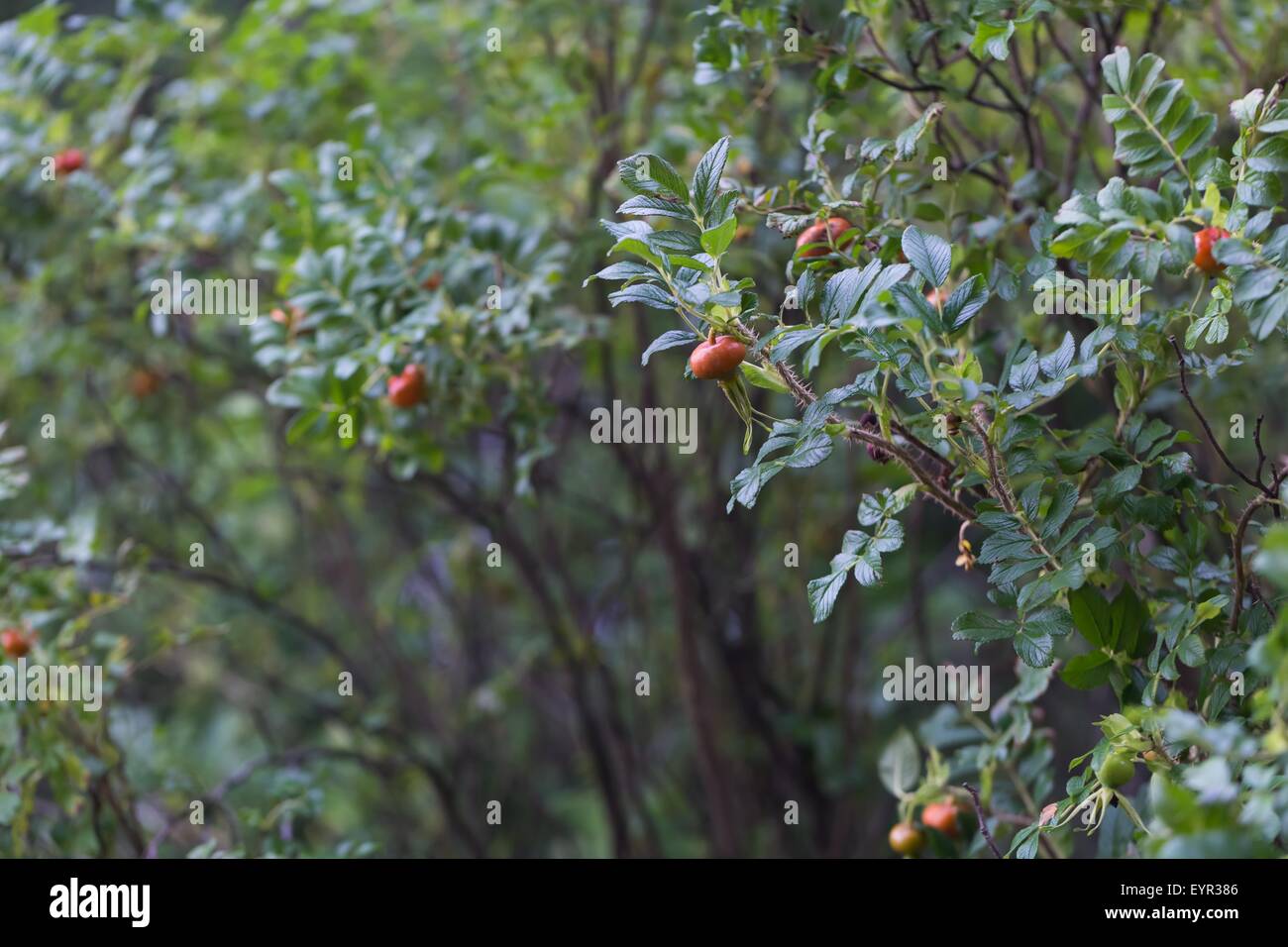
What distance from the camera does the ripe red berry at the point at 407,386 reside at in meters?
1.08

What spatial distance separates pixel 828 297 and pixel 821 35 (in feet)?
1.18

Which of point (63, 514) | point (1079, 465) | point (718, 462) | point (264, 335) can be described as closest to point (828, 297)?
point (1079, 465)

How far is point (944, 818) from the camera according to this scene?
1.02 m

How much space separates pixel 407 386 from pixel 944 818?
649 mm

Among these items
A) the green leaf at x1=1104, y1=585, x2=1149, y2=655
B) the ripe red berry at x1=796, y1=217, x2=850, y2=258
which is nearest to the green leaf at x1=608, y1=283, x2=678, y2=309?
the ripe red berry at x1=796, y1=217, x2=850, y2=258

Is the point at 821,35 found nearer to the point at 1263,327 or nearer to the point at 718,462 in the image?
the point at 1263,327

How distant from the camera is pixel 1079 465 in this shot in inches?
33.5

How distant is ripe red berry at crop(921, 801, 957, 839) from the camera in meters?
1.02

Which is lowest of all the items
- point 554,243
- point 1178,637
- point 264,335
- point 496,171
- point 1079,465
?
point 1178,637

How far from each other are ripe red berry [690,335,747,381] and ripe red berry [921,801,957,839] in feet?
1.65

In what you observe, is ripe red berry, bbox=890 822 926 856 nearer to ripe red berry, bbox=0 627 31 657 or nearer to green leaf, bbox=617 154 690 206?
green leaf, bbox=617 154 690 206

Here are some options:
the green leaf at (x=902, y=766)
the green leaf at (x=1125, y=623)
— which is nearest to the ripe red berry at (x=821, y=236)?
the green leaf at (x=1125, y=623)

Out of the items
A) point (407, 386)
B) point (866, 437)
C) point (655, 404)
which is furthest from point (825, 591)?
point (655, 404)
